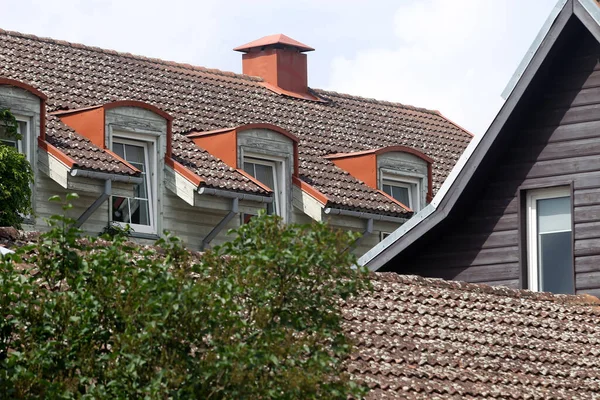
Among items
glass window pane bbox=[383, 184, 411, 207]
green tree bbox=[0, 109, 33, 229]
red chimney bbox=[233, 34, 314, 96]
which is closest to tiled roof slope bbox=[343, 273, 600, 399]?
green tree bbox=[0, 109, 33, 229]

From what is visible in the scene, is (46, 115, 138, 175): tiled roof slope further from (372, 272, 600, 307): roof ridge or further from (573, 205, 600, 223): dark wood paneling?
(372, 272, 600, 307): roof ridge

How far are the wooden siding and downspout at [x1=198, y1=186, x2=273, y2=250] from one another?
8285 millimetres

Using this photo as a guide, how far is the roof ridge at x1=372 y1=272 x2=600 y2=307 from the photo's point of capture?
1642cm

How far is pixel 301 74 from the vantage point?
1319 inches

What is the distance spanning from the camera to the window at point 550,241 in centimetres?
1853

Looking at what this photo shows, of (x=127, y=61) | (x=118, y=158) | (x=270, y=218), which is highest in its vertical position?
(x=127, y=61)

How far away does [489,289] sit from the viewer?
16922mm

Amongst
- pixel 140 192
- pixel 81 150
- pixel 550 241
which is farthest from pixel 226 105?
pixel 550 241

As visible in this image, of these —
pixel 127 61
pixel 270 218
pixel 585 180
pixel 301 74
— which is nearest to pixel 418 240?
pixel 585 180

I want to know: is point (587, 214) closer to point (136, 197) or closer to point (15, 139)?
point (15, 139)

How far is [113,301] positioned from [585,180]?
10296 millimetres

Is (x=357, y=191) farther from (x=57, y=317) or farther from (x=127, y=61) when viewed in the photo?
(x=57, y=317)

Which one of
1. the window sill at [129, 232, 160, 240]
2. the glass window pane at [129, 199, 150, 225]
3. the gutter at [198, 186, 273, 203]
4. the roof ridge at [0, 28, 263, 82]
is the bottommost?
the window sill at [129, 232, 160, 240]

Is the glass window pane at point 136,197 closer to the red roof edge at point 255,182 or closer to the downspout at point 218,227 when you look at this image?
the downspout at point 218,227
